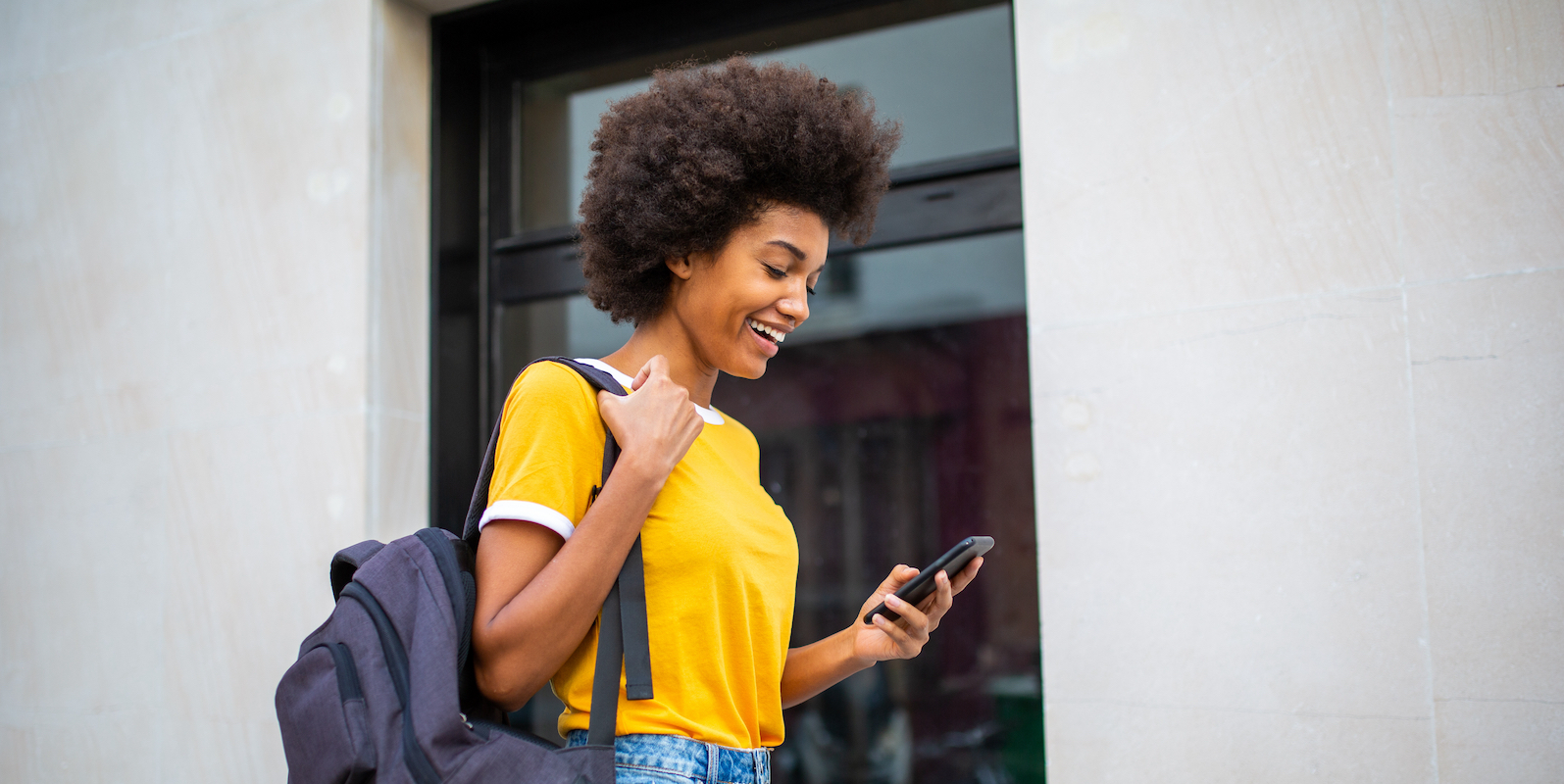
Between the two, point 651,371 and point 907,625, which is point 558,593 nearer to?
point 651,371

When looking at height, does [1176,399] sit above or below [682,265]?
below

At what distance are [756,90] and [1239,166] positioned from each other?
133 centimetres

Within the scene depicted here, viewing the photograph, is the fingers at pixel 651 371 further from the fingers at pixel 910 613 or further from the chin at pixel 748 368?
the fingers at pixel 910 613

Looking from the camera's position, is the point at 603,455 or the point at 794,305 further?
the point at 794,305

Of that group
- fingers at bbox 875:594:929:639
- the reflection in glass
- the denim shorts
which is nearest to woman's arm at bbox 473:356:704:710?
the denim shorts

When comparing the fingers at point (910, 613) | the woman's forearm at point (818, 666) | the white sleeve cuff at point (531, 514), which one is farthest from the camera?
the woman's forearm at point (818, 666)

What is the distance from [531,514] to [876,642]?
0.65 meters

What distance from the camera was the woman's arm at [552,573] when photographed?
1392 mm

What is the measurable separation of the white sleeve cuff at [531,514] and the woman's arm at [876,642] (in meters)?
0.51

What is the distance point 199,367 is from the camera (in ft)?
11.5

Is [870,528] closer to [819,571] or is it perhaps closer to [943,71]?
[819,571]

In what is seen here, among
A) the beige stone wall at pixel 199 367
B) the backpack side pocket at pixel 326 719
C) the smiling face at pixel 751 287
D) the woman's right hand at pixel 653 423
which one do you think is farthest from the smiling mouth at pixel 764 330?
the beige stone wall at pixel 199 367

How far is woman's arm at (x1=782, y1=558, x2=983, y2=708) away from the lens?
65.3 inches

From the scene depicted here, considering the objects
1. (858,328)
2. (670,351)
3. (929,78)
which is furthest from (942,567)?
(929,78)
